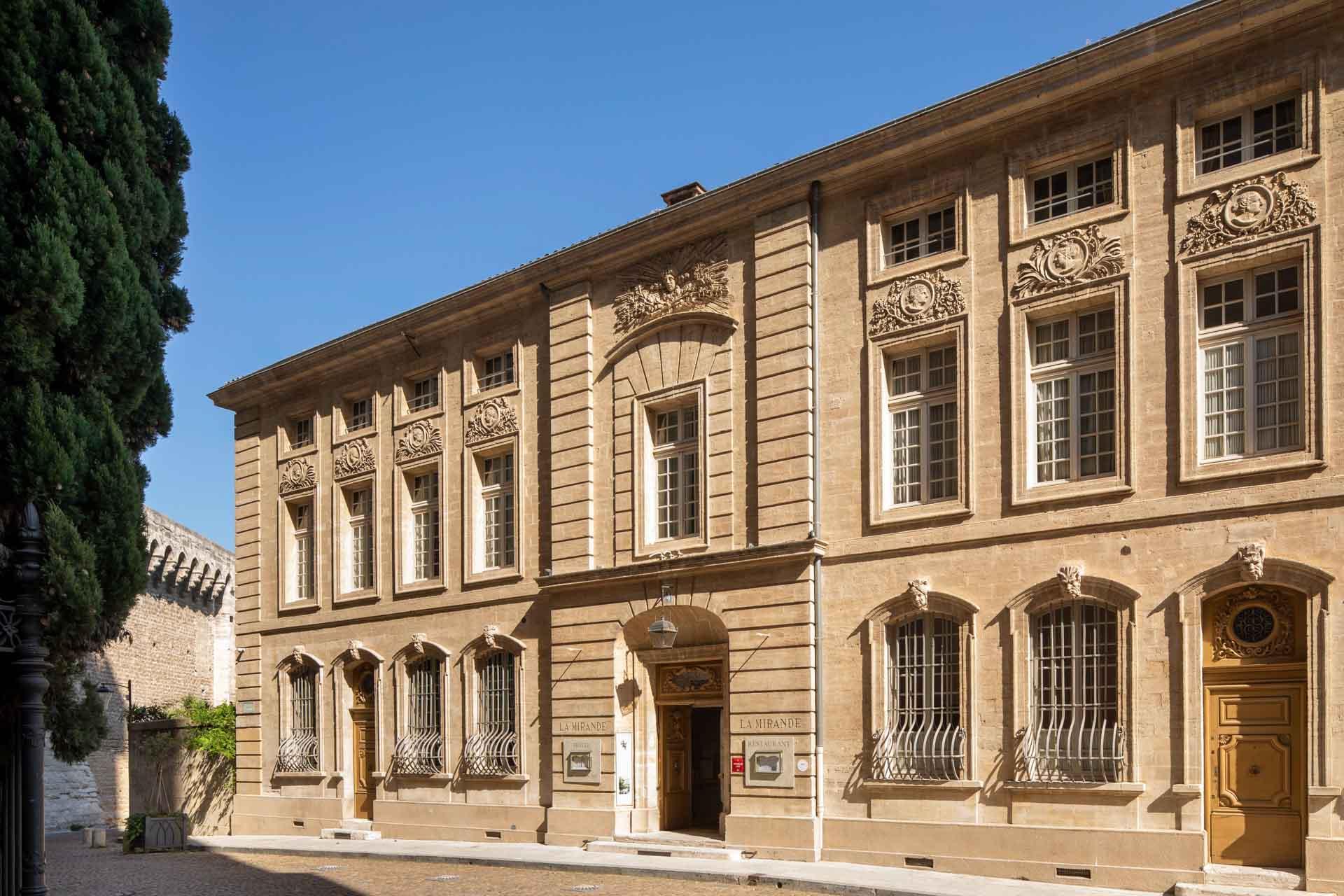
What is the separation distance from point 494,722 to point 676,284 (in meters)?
8.46

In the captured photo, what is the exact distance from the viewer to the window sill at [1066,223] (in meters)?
17.0

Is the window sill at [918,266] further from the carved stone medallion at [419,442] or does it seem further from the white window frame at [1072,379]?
the carved stone medallion at [419,442]

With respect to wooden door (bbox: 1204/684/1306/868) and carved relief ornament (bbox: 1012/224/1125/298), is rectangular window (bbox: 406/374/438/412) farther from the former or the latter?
wooden door (bbox: 1204/684/1306/868)

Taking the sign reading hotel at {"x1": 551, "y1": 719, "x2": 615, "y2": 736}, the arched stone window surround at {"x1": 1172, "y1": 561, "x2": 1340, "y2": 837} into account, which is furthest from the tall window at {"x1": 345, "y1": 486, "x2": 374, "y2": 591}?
the arched stone window surround at {"x1": 1172, "y1": 561, "x2": 1340, "y2": 837}

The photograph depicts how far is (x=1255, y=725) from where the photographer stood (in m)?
15.6

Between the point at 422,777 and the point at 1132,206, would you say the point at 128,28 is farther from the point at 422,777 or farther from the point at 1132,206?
the point at 422,777

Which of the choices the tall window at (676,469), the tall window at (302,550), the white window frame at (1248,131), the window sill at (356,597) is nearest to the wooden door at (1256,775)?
the white window frame at (1248,131)

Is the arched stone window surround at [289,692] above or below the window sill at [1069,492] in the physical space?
below

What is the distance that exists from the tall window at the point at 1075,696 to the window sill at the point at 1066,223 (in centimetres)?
470

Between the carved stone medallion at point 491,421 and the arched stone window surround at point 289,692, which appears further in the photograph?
the arched stone window surround at point 289,692

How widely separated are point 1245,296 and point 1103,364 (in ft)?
6.13

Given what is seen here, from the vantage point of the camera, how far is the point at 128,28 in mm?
14945

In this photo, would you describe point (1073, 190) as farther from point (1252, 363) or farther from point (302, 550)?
point (302, 550)

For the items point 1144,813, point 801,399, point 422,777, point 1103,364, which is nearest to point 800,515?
point 801,399
